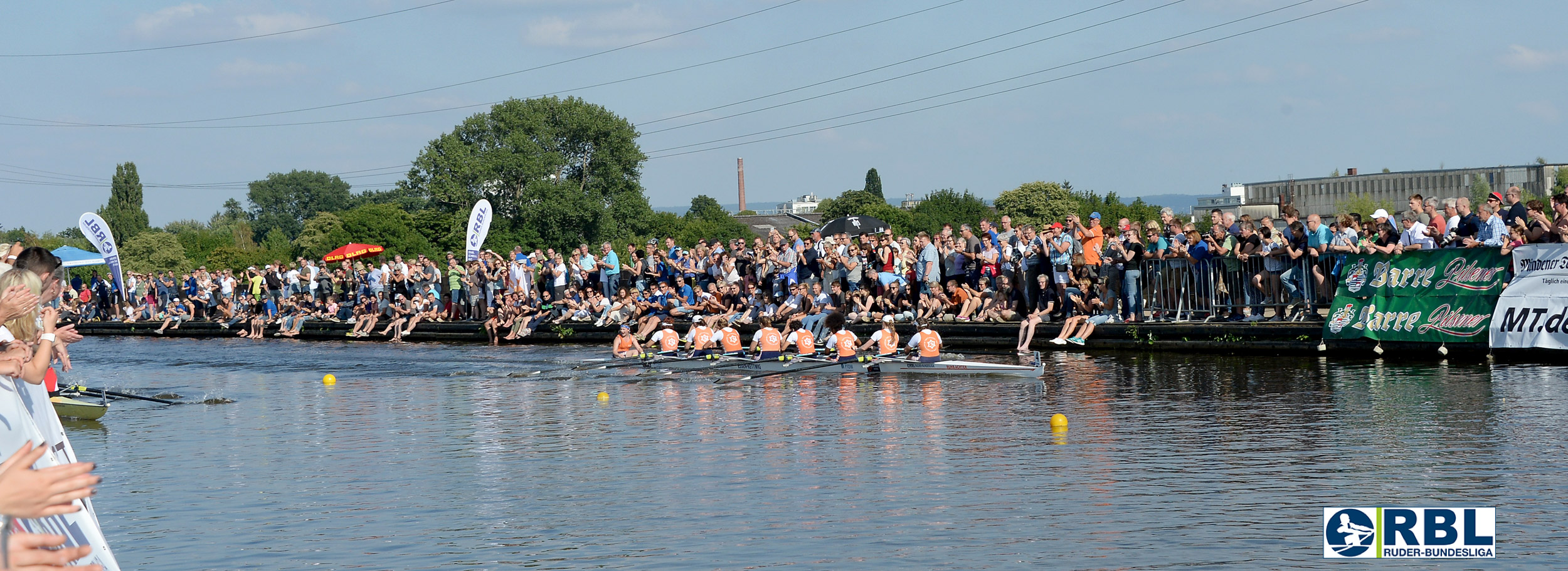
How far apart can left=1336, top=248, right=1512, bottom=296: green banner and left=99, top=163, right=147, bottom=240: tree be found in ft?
383

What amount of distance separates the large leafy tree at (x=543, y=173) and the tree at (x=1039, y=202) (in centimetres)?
3206

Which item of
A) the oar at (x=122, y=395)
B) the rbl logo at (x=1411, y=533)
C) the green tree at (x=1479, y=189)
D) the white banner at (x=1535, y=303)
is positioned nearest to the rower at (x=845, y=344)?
the white banner at (x=1535, y=303)

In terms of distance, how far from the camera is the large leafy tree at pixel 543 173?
82750 millimetres

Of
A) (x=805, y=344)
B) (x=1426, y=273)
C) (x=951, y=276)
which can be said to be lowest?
(x=805, y=344)

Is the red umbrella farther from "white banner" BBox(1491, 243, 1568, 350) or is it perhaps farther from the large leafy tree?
"white banner" BBox(1491, 243, 1568, 350)

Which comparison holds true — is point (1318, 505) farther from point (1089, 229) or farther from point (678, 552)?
point (1089, 229)

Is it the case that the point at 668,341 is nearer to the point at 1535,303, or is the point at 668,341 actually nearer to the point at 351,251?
the point at 1535,303

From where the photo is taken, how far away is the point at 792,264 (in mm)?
25969

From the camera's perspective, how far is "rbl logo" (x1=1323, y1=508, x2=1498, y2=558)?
7.60 metres

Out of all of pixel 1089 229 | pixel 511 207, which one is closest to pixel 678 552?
pixel 1089 229

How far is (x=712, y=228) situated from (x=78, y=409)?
97.2m

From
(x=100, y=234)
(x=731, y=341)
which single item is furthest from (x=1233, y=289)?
(x=100, y=234)

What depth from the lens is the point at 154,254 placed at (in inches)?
3531

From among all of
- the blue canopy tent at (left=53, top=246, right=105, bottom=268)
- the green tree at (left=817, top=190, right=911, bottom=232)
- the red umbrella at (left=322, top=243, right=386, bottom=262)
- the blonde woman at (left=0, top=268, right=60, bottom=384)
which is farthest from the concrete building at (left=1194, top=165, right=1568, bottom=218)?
the blonde woman at (left=0, top=268, right=60, bottom=384)
